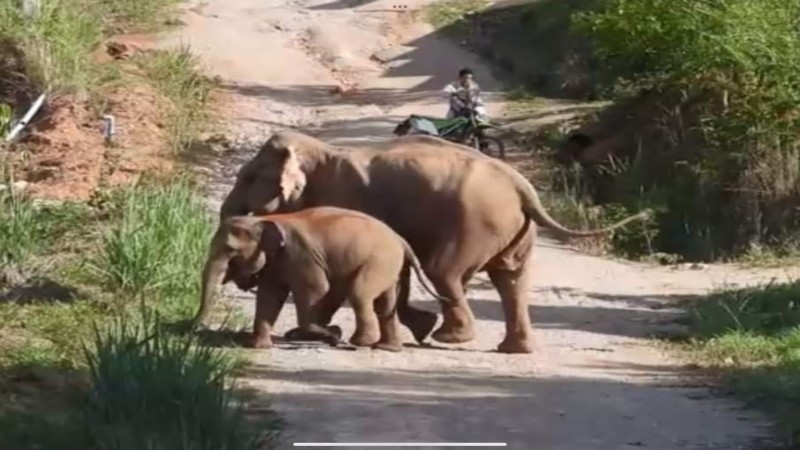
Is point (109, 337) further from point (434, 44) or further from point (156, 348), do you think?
point (434, 44)

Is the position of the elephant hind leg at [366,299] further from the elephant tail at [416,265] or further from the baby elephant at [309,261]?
the elephant tail at [416,265]

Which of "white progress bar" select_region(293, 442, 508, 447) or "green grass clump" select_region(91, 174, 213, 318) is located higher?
"white progress bar" select_region(293, 442, 508, 447)

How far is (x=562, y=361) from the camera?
1240 cm

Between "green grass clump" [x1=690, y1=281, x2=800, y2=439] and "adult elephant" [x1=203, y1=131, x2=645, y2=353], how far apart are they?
4.58 ft

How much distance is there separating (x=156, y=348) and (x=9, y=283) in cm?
457

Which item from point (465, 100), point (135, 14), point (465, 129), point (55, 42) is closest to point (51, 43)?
point (55, 42)

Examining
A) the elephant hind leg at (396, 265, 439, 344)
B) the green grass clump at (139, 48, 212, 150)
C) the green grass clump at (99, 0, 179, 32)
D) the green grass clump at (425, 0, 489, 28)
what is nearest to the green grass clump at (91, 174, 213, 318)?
the elephant hind leg at (396, 265, 439, 344)

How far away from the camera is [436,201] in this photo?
12305mm

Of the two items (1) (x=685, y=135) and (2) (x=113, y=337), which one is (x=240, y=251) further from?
(1) (x=685, y=135)

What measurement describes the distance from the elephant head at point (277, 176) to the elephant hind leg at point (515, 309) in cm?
143

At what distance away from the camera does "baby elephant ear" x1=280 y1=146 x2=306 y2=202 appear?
40.7ft

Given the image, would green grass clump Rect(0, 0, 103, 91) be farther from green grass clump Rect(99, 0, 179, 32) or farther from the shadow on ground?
the shadow on ground

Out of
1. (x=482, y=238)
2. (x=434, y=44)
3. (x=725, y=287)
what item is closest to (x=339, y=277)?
(x=482, y=238)

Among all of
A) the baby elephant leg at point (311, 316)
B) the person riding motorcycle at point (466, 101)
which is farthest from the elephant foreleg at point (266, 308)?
the person riding motorcycle at point (466, 101)
